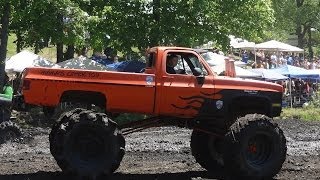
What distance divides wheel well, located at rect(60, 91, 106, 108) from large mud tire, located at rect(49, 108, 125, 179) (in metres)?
0.33

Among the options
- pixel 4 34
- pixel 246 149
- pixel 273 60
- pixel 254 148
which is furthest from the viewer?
pixel 273 60

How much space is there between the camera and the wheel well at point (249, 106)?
34.6 feet

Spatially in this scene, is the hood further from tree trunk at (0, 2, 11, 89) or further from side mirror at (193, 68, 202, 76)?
tree trunk at (0, 2, 11, 89)

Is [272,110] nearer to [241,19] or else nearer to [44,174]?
[44,174]

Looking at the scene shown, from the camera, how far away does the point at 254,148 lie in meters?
10.4

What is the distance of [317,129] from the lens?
1947cm

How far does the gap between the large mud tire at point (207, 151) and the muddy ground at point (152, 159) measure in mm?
236

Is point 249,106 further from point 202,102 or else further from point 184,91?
point 184,91

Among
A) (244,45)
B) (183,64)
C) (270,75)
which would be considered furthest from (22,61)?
(244,45)

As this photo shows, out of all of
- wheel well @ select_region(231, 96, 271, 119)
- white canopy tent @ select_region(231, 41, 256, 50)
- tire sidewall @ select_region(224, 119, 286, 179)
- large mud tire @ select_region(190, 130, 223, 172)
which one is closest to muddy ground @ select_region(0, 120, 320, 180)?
large mud tire @ select_region(190, 130, 223, 172)

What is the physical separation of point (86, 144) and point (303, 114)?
17890 mm

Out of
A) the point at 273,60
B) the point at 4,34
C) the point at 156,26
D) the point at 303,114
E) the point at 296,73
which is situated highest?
the point at 156,26

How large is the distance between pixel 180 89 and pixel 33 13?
1323 cm

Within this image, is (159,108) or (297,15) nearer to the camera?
(159,108)
